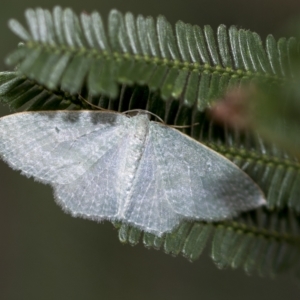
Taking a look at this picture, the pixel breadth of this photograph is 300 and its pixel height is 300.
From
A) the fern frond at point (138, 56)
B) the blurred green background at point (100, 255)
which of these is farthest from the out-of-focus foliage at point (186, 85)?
the blurred green background at point (100, 255)

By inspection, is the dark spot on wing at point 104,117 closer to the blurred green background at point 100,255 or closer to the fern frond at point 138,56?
the fern frond at point 138,56

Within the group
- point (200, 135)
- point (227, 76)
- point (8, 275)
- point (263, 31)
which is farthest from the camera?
point (8, 275)

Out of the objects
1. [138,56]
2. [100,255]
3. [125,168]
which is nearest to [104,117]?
[125,168]

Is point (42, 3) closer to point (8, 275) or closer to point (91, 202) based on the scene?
point (91, 202)

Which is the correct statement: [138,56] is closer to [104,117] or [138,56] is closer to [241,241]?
[104,117]

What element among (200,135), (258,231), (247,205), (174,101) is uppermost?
(174,101)

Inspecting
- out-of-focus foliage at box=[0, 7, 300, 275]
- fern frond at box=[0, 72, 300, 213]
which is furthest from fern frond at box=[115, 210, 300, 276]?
fern frond at box=[0, 72, 300, 213]

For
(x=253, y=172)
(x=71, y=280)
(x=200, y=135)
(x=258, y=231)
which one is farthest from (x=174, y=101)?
(x=71, y=280)
